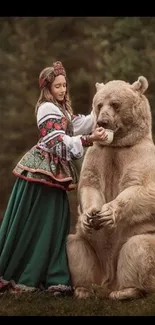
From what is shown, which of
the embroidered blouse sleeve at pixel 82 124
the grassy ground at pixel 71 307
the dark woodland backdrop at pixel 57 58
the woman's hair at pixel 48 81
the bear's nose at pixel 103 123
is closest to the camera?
the grassy ground at pixel 71 307

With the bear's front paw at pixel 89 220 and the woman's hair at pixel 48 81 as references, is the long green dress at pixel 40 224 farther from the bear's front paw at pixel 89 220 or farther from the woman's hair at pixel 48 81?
the bear's front paw at pixel 89 220

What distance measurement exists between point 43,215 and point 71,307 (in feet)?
2.50

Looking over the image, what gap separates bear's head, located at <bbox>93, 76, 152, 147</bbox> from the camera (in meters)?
5.50

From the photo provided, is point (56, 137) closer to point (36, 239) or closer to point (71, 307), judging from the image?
point (36, 239)

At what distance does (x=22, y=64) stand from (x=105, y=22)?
106 centimetres

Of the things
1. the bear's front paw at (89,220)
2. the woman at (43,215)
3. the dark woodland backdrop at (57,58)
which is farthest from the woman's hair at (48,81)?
the dark woodland backdrop at (57,58)

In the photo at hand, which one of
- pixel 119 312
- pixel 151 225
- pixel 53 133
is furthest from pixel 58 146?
Answer: pixel 119 312

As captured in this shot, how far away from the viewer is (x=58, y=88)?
228 inches

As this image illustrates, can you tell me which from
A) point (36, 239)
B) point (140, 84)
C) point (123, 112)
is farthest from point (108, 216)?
point (140, 84)

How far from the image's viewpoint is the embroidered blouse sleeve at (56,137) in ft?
18.1

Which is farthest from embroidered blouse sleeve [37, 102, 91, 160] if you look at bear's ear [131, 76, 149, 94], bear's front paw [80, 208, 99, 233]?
bear's ear [131, 76, 149, 94]

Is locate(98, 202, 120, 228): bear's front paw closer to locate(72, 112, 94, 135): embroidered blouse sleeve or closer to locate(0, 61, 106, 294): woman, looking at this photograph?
locate(0, 61, 106, 294): woman

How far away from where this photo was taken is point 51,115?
18.6 feet

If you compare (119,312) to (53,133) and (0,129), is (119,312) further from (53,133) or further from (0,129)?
(0,129)
